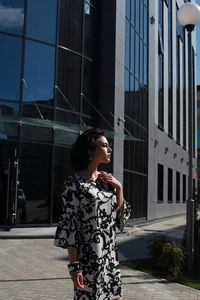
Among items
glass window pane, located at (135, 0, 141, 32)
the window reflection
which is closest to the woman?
the window reflection

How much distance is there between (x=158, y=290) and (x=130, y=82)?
48.1ft

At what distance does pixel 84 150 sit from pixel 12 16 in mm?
13306

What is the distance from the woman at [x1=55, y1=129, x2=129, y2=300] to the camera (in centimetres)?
282

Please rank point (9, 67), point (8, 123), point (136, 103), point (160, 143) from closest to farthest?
point (8, 123), point (9, 67), point (136, 103), point (160, 143)

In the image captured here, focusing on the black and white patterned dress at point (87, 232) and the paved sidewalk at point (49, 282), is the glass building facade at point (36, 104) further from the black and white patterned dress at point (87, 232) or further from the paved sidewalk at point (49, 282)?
the black and white patterned dress at point (87, 232)

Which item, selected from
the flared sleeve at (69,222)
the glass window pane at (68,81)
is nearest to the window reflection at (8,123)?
the glass window pane at (68,81)

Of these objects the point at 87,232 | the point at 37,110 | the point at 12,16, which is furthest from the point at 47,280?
the point at 12,16

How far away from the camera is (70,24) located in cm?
1669

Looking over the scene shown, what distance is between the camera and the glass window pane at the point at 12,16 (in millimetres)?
14797

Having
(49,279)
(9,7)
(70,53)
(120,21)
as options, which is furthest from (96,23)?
(49,279)

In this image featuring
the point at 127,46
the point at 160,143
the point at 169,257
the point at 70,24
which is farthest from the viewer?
the point at 160,143

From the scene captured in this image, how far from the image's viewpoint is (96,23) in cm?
1830

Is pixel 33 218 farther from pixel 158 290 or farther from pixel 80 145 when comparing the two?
pixel 80 145

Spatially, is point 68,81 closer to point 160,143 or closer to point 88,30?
point 88,30
